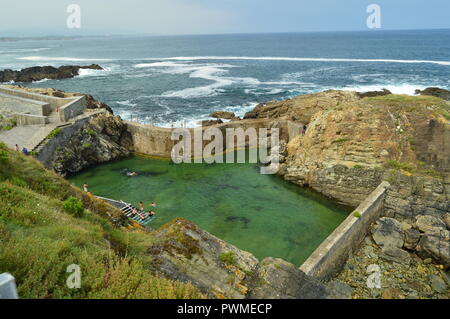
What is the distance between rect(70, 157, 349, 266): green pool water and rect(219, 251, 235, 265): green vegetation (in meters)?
6.45

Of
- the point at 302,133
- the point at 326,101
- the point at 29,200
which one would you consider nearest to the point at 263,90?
the point at 326,101

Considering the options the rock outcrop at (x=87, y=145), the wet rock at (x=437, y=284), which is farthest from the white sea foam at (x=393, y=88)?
the wet rock at (x=437, y=284)

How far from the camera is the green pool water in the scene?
47.4 ft

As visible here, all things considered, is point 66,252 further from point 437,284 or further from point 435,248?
point 435,248

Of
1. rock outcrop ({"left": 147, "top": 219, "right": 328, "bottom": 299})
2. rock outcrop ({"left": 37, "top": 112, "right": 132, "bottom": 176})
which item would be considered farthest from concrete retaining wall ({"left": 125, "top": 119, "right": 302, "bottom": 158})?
rock outcrop ({"left": 147, "top": 219, "right": 328, "bottom": 299})

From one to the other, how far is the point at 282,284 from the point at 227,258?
131 cm

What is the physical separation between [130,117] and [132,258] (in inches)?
1158

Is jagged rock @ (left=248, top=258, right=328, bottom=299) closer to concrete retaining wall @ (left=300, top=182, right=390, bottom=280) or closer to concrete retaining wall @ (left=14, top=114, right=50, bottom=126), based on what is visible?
concrete retaining wall @ (left=300, top=182, right=390, bottom=280)

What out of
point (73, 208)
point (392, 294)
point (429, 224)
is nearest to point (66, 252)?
point (73, 208)

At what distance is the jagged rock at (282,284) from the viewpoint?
627 cm

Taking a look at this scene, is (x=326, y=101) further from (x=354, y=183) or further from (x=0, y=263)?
(x=0, y=263)

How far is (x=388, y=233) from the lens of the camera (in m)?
13.4

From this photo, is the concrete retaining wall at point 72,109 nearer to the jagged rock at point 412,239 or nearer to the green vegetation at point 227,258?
the green vegetation at point 227,258

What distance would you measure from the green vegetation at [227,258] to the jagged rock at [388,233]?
Result: 8.99 m
